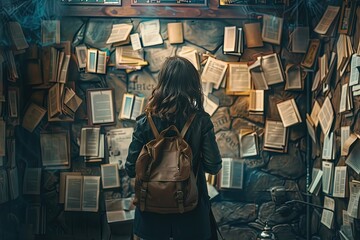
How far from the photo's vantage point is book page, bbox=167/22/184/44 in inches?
155

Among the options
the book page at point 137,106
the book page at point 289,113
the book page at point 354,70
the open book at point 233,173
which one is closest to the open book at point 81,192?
the book page at point 137,106

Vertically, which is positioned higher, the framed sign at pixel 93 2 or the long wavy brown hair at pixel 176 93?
the framed sign at pixel 93 2

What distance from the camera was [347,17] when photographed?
3324mm

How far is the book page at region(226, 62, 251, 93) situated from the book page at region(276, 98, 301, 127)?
1.02 feet

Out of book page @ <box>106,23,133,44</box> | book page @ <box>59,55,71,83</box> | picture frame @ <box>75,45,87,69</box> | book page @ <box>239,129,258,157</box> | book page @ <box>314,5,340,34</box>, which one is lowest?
book page @ <box>239,129,258,157</box>

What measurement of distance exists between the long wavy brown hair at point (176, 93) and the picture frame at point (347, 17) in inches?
49.8

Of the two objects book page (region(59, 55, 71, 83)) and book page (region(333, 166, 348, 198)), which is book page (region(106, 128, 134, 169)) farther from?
book page (region(333, 166, 348, 198))

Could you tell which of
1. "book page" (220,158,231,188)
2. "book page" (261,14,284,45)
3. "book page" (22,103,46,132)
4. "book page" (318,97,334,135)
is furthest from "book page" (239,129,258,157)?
"book page" (22,103,46,132)

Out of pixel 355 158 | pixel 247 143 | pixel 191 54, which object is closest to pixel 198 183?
pixel 355 158

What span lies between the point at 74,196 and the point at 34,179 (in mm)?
315

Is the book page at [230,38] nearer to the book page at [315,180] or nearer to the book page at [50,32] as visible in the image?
the book page at [315,180]

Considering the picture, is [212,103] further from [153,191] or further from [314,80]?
[153,191]

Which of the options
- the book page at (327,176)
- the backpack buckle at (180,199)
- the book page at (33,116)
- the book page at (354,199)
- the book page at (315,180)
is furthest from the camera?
the book page at (33,116)

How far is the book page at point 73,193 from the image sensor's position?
394 centimetres
